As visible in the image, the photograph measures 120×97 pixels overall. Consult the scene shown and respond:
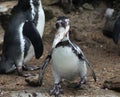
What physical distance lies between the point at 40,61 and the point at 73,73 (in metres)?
1.39

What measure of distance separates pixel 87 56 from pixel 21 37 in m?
0.91

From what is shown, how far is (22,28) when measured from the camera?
224 inches

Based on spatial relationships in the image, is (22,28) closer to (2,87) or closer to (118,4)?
(2,87)

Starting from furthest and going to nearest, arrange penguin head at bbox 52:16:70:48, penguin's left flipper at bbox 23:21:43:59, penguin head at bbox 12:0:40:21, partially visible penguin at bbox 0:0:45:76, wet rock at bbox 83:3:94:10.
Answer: wet rock at bbox 83:3:94:10 < penguin head at bbox 12:0:40:21 < partially visible penguin at bbox 0:0:45:76 < penguin's left flipper at bbox 23:21:43:59 < penguin head at bbox 52:16:70:48

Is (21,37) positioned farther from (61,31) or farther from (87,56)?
(61,31)

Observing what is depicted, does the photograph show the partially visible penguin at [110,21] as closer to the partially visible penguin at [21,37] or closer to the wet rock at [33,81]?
the partially visible penguin at [21,37]

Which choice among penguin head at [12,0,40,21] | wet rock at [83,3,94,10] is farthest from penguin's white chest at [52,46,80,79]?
wet rock at [83,3,94,10]

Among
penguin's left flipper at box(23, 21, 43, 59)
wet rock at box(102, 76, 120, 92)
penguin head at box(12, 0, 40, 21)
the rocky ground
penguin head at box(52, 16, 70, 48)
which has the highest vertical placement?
penguin head at box(52, 16, 70, 48)

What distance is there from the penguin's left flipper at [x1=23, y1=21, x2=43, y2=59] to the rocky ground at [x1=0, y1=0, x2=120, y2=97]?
0.80 feet

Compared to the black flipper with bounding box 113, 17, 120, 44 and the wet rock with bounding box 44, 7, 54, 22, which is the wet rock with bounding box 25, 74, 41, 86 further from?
the wet rock with bounding box 44, 7, 54, 22

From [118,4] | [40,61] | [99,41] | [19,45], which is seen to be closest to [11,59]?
[19,45]

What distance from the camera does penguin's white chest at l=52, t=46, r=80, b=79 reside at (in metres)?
4.76

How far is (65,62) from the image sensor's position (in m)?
4.77

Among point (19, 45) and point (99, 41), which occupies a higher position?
point (19, 45)
